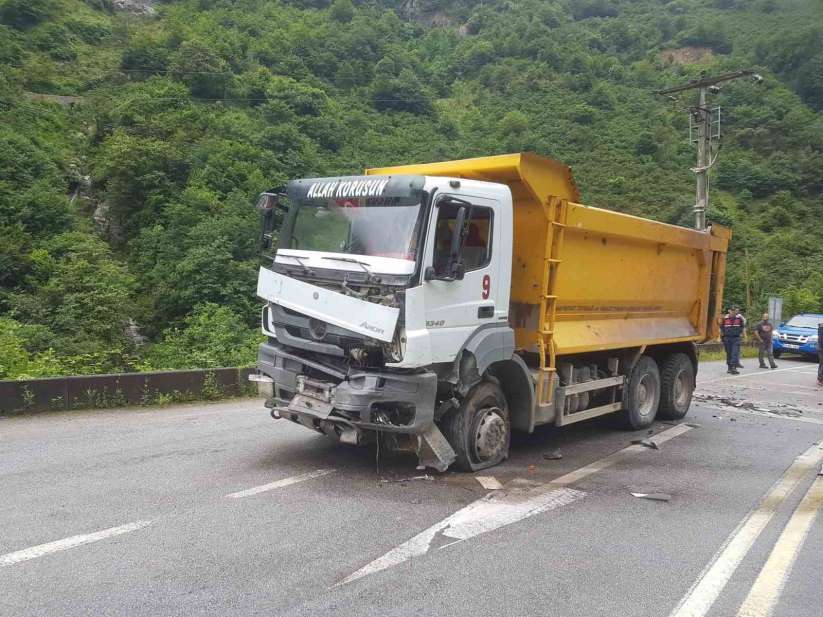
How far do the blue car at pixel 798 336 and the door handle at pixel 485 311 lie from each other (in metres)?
19.3

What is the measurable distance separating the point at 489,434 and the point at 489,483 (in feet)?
1.51

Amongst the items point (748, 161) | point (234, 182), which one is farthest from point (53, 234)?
point (748, 161)

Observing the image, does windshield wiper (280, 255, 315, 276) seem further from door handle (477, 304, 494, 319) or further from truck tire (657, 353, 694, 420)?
truck tire (657, 353, 694, 420)

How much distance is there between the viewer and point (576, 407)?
697 cm

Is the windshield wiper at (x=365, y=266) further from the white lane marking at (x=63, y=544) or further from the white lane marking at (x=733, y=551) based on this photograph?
the white lane marking at (x=733, y=551)

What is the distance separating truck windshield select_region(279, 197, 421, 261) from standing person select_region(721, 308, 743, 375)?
13.6 m

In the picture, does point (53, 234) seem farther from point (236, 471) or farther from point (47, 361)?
point (236, 471)

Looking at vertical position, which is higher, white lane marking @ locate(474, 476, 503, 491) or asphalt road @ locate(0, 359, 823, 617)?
white lane marking @ locate(474, 476, 503, 491)

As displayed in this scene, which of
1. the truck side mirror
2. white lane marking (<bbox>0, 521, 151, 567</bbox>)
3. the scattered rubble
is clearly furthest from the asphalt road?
the scattered rubble

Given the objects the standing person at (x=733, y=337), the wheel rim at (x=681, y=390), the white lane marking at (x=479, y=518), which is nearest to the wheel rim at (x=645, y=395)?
the wheel rim at (x=681, y=390)

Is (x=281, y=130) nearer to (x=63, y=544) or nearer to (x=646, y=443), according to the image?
(x=646, y=443)

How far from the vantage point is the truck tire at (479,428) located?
18.1 ft

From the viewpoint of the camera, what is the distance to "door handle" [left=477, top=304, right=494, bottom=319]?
5480 mm

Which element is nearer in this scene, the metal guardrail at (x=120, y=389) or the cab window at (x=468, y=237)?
the cab window at (x=468, y=237)
